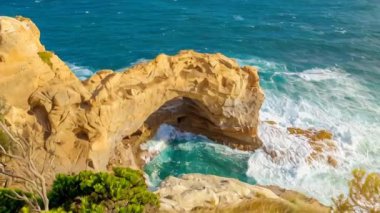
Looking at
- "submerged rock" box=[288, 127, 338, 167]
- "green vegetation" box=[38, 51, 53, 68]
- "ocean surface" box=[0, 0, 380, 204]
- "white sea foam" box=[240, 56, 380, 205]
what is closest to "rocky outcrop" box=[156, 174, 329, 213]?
"white sea foam" box=[240, 56, 380, 205]

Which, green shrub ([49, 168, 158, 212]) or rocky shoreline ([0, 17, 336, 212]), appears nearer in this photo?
green shrub ([49, 168, 158, 212])

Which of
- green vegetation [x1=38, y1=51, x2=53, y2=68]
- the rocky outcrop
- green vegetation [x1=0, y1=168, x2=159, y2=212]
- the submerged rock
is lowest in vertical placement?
the submerged rock

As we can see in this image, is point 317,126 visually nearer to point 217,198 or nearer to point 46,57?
point 217,198

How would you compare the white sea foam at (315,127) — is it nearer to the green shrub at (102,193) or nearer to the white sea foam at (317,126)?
the white sea foam at (317,126)

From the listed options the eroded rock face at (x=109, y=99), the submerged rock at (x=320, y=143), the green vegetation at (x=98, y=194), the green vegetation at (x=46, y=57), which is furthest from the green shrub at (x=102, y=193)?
the submerged rock at (x=320, y=143)

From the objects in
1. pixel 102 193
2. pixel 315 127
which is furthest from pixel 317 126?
pixel 102 193

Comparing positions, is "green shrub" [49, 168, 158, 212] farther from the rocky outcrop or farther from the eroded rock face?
the eroded rock face

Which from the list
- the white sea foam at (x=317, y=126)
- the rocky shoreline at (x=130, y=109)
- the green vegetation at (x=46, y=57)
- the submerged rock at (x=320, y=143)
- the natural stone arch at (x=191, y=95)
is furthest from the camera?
the submerged rock at (x=320, y=143)
